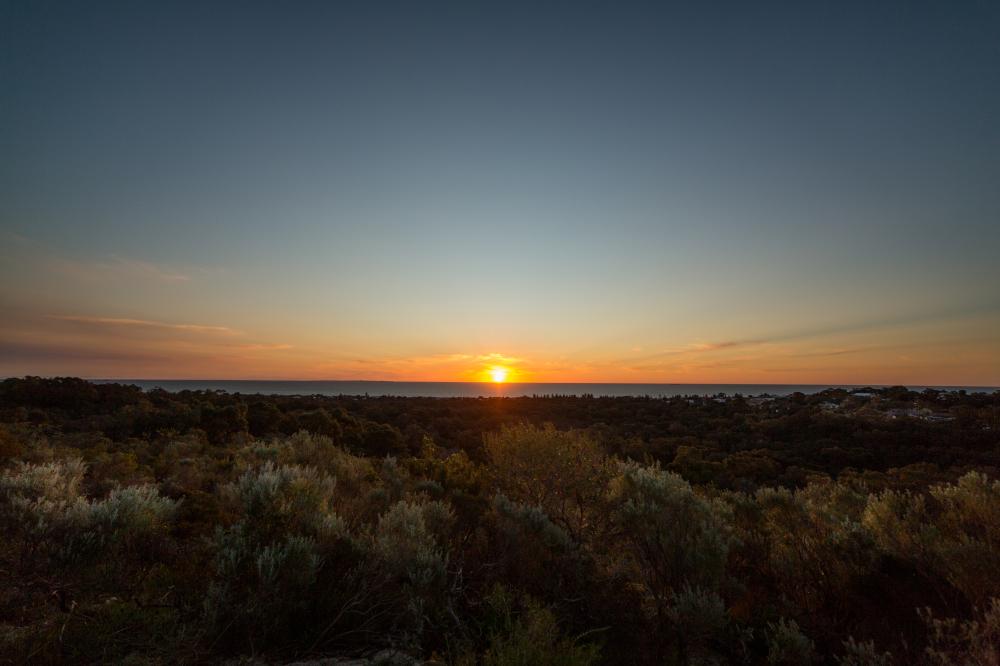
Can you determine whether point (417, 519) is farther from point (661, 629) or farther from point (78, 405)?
point (78, 405)

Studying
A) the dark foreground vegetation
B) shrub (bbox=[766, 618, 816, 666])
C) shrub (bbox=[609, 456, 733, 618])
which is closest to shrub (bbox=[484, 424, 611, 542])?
the dark foreground vegetation

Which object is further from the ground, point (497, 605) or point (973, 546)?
point (973, 546)

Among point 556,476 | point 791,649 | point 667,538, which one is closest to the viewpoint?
point 791,649

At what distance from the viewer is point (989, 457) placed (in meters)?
20.5

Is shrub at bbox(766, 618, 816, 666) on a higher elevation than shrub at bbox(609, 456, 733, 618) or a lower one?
lower

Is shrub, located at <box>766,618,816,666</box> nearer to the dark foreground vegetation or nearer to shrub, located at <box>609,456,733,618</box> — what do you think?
the dark foreground vegetation

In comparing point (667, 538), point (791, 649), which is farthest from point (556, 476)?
point (791, 649)

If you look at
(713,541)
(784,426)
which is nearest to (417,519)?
(713,541)

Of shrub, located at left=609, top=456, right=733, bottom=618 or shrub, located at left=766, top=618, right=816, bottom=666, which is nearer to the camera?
shrub, located at left=766, top=618, right=816, bottom=666

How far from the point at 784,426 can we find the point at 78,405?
46.6 m

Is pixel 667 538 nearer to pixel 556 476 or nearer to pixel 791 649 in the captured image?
pixel 791 649

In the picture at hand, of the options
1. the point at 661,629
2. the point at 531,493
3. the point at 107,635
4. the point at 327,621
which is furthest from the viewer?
the point at 531,493

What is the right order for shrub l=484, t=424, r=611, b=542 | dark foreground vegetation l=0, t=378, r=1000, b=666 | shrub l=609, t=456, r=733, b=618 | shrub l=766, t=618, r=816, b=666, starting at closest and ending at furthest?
dark foreground vegetation l=0, t=378, r=1000, b=666 < shrub l=766, t=618, r=816, b=666 < shrub l=609, t=456, r=733, b=618 < shrub l=484, t=424, r=611, b=542

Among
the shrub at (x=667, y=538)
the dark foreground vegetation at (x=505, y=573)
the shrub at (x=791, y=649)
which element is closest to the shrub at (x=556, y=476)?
the dark foreground vegetation at (x=505, y=573)
